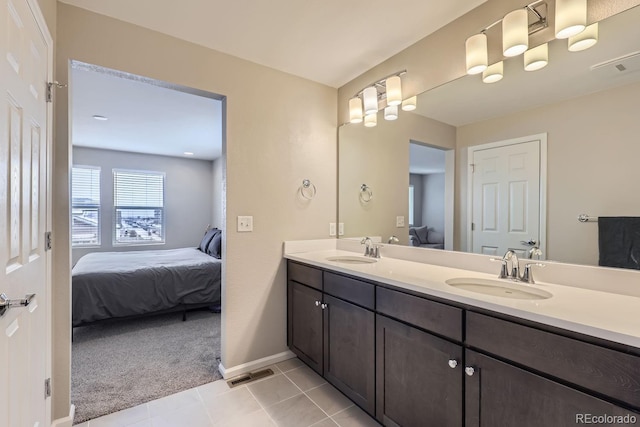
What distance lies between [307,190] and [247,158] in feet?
1.90

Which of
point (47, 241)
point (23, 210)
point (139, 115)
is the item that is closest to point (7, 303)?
point (23, 210)

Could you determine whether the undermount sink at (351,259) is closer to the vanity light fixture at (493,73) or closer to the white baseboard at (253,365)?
the white baseboard at (253,365)

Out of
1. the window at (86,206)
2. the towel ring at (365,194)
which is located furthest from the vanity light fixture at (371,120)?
the window at (86,206)

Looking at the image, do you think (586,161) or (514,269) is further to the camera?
(514,269)

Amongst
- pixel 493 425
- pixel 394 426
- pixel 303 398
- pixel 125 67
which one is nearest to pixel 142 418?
pixel 303 398

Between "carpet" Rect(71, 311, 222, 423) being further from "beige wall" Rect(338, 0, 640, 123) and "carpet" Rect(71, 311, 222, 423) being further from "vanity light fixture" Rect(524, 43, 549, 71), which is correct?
"vanity light fixture" Rect(524, 43, 549, 71)

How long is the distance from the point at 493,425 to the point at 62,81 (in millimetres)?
2591

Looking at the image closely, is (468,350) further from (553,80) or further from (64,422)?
(64,422)

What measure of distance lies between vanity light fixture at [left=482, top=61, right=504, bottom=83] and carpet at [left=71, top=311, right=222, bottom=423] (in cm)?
265

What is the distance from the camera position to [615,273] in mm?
1251

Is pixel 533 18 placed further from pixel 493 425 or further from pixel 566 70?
pixel 493 425

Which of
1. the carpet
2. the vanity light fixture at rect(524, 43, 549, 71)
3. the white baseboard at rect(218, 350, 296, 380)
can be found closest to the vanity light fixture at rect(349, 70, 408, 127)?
the vanity light fixture at rect(524, 43, 549, 71)

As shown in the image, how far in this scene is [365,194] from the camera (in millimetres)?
2615

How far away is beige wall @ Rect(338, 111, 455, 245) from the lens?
2193 mm
